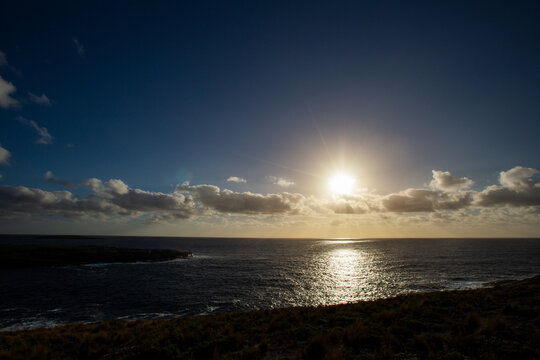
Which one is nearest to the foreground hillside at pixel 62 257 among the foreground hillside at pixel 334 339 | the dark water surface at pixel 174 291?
the dark water surface at pixel 174 291

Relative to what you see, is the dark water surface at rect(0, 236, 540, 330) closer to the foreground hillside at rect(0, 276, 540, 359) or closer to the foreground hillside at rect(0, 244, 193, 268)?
the foreground hillside at rect(0, 244, 193, 268)

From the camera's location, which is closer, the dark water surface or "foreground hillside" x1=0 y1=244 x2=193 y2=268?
the dark water surface

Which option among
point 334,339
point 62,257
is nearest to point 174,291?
point 334,339

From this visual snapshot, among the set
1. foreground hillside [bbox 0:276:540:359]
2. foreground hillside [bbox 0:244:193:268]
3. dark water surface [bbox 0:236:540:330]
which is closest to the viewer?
foreground hillside [bbox 0:276:540:359]

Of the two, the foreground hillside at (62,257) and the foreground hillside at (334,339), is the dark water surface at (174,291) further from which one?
the foreground hillside at (334,339)

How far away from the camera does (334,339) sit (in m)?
14.8

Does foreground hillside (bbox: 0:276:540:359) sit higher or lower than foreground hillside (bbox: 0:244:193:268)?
higher

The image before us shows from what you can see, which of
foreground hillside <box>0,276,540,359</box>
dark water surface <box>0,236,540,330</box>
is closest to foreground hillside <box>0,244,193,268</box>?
dark water surface <box>0,236,540,330</box>

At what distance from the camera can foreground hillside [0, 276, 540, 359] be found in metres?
12.3

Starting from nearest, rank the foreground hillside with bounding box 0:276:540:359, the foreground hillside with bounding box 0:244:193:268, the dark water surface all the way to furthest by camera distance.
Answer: the foreground hillside with bounding box 0:276:540:359 → the dark water surface → the foreground hillside with bounding box 0:244:193:268

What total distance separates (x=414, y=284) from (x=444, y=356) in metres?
51.5

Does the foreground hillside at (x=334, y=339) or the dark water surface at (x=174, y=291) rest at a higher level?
the foreground hillside at (x=334, y=339)

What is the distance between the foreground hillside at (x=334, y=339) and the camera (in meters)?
12.3

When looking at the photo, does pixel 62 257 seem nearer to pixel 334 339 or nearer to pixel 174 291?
pixel 174 291
